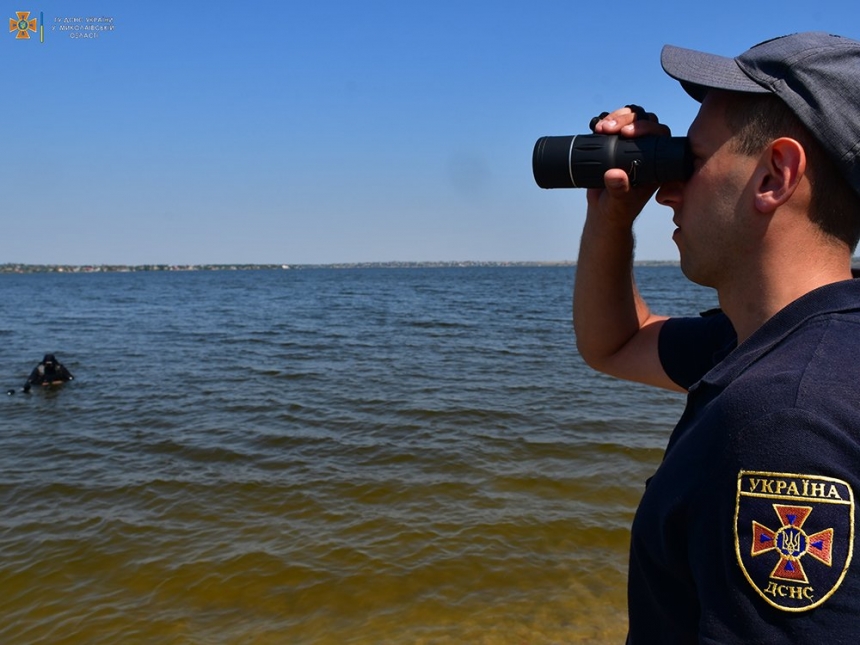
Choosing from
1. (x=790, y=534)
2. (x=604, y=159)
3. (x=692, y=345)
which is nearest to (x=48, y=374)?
(x=692, y=345)

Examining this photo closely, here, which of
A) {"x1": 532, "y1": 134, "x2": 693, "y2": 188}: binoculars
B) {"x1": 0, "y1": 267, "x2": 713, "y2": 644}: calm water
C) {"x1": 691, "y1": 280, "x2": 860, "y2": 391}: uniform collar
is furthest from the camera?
{"x1": 0, "y1": 267, "x2": 713, "y2": 644}: calm water

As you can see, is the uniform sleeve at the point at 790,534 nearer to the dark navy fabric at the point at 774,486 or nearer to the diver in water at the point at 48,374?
the dark navy fabric at the point at 774,486

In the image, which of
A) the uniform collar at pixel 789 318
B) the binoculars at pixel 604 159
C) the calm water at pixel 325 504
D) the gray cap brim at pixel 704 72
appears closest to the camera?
the uniform collar at pixel 789 318

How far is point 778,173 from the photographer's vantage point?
1197 millimetres

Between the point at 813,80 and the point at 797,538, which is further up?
the point at 813,80

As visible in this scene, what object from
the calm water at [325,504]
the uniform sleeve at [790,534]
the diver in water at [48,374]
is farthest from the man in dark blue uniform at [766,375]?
the diver in water at [48,374]

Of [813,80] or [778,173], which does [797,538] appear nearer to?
[778,173]

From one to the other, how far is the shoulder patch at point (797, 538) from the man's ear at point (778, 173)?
0.52m

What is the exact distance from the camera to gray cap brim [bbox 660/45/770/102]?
1.24 metres

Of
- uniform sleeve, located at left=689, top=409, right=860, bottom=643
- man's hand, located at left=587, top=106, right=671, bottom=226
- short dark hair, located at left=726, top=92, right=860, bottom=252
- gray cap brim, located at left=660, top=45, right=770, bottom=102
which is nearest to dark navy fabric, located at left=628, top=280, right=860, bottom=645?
uniform sleeve, located at left=689, top=409, right=860, bottom=643

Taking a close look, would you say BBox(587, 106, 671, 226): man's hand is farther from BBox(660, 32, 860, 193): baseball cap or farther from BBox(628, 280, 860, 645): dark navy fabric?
BBox(628, 280, 860, 645): dark navy fabric

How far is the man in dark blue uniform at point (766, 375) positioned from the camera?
3.05ft

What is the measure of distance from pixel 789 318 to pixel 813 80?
0.43 metres

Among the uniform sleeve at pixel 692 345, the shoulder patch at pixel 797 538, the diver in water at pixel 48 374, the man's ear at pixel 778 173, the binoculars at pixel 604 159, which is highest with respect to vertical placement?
the binoculars at pixel 604 159
